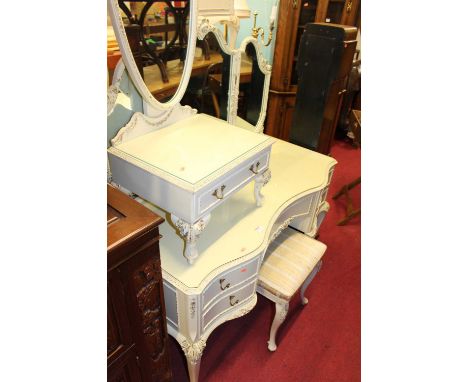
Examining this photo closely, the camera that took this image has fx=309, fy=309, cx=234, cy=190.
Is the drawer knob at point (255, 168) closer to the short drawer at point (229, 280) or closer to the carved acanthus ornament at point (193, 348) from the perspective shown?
the short drawer at point (229, 280)


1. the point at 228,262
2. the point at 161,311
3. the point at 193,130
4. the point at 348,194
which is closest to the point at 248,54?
the point at 193,130

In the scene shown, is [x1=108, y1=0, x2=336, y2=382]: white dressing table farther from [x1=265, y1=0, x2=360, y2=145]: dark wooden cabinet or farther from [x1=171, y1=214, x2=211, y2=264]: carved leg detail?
[x1=265, y1=0, x2=360, y2=145]: dark wooden cabinet

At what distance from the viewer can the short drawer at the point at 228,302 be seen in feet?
4.54

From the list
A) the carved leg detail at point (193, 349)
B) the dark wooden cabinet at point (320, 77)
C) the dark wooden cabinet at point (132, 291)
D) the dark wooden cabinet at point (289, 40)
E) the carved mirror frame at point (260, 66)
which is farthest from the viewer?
the dark wooden cabinet at point (289, 40)

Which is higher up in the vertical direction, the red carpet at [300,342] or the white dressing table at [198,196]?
the white dressing table at [198,196]

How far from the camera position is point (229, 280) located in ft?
4.47

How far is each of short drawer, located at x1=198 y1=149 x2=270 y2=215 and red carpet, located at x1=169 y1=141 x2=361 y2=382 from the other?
108 cm

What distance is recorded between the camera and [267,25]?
280cm

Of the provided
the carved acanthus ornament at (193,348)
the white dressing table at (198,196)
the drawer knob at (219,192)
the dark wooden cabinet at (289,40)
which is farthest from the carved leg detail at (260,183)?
the dark wooden cabinet at (289,40)

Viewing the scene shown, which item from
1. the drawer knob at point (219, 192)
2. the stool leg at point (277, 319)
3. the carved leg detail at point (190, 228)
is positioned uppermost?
the drawer knob at point (219, 192)

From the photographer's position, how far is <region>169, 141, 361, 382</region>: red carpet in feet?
5.71

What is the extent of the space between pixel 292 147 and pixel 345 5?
5.77 ft
